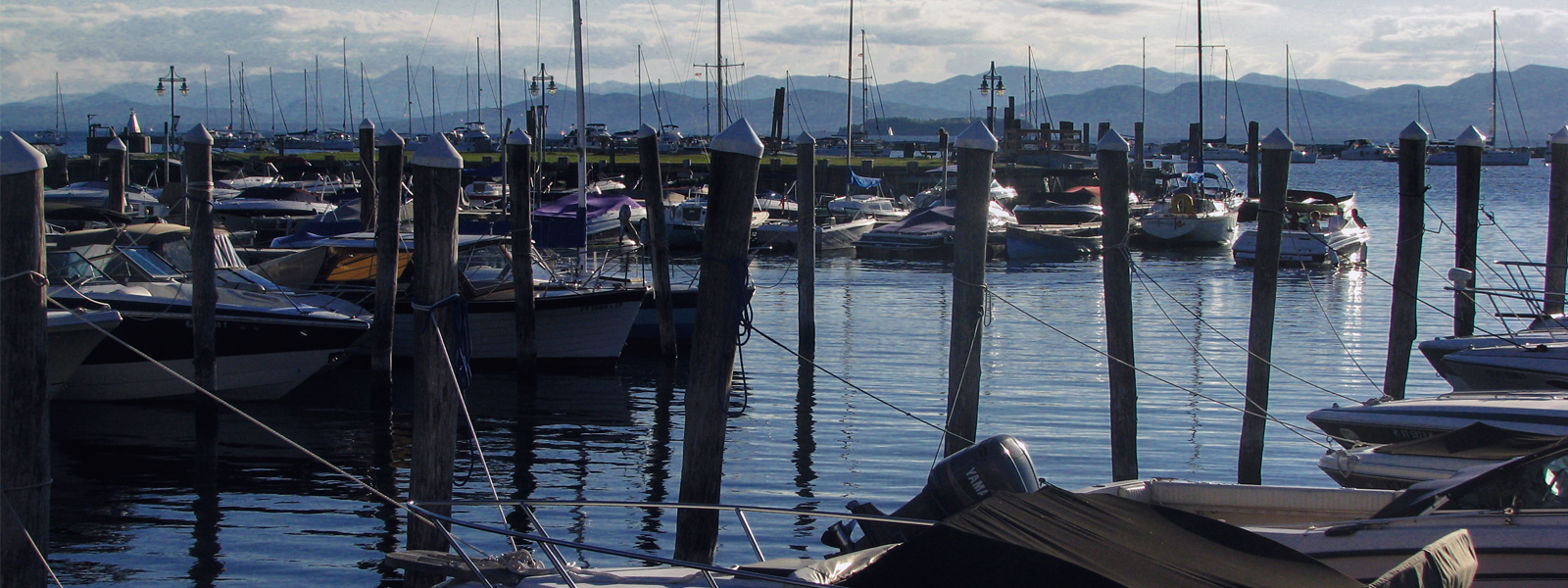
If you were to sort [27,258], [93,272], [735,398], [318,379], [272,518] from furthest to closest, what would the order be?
[318,379] < [735,398] < [93,272] < [272,518] < [27,258]

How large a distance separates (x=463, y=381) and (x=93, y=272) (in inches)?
375

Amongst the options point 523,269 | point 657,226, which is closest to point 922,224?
point 657,226

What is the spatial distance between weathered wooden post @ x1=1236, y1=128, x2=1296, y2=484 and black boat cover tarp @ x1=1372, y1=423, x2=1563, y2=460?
3.47 ft

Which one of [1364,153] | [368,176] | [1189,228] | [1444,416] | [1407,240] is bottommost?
[1444,416]

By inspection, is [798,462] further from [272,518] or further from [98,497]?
[98,497]

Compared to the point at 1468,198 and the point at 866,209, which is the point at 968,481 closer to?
the point at 1468,198

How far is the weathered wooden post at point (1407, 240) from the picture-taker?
37.1 ft

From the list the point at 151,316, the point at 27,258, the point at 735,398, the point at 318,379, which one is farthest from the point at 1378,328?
the point at 27,258

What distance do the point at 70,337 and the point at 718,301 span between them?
29.5 ft

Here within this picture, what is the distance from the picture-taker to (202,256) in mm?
12828

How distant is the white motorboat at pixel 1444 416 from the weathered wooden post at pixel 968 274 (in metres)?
3.43

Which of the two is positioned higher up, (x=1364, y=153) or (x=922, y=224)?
(x=1364, y=153)

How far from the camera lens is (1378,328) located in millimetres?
21844

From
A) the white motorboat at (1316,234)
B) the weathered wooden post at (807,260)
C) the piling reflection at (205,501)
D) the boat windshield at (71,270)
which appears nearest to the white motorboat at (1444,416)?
the piling reflection at (205,501)
